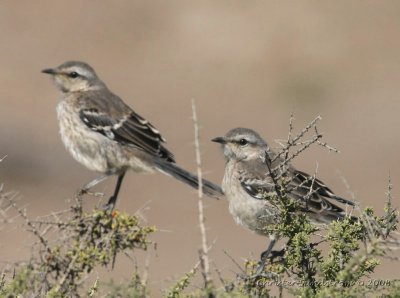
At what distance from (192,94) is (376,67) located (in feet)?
20.1

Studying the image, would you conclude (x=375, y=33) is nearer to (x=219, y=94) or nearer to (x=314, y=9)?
(x=314, y=9)

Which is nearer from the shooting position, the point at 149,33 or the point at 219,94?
the point at 219,94

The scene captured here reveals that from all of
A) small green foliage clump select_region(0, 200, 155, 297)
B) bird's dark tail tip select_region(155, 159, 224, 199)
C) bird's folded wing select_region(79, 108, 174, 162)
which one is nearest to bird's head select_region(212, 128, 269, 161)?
bird's folded wing select_region(79, 108, 174, 162)

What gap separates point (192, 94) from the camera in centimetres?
3206

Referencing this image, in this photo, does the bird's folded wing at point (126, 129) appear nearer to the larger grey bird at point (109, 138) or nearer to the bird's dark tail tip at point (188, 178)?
the larger grey bird at point (109, 138)

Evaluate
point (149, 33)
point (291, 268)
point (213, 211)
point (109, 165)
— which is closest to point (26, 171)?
point (213, 211)

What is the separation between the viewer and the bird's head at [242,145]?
33.0 ft

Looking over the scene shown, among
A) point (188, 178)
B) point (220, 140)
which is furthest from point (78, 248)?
point (220, 140)

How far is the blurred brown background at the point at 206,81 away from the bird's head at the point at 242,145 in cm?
1151

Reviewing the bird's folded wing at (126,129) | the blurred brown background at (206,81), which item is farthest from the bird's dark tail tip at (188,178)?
the blurred brown background at (206,81)

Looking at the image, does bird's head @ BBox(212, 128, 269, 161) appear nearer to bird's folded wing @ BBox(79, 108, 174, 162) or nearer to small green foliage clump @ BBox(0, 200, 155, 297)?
bird's folded wing @ BBox(79, 108, 174, 162)

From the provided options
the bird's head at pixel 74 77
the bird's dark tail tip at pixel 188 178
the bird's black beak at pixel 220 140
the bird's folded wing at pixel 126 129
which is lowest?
the bird's dark tail tip at pixel 188 178

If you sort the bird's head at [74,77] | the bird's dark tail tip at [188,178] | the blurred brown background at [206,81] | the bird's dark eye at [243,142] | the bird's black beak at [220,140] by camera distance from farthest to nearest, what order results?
the blurred brown background at [206,81], the bird's dark eye at [243,142], the bird's black beak at [220,140], the bird's head at [74,77], the bird's dark tail tip at [188,178]

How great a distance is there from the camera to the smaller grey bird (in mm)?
8828
